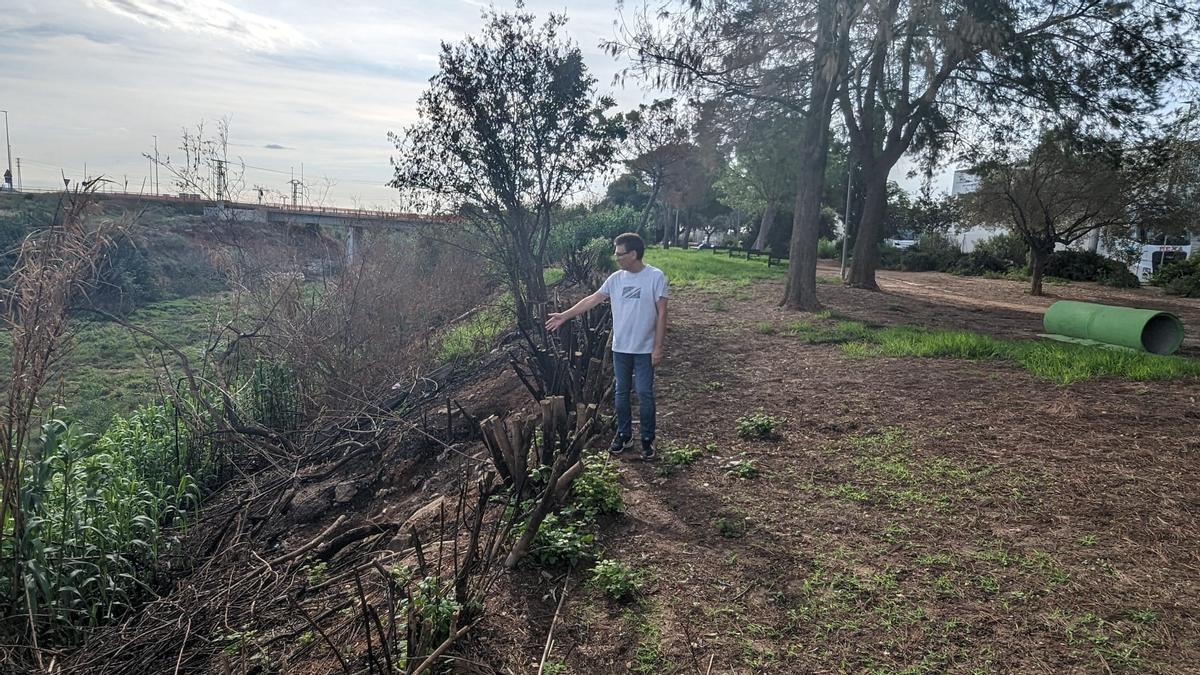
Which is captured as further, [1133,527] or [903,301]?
[903,301]

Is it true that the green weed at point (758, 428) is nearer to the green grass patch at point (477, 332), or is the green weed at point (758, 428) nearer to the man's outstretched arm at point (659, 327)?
the man's outstretched arm at point (659, 327)

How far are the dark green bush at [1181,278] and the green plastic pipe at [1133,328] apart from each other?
630 inches

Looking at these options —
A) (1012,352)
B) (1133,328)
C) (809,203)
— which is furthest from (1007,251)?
(1012,352)

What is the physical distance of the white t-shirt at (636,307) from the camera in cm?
534

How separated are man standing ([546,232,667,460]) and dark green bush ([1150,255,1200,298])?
75.8 ft

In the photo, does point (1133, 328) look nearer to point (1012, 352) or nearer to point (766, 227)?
point (1012, 352)

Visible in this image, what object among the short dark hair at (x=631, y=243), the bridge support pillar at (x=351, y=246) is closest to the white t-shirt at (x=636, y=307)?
the short dark hair at (x=631, y=243)

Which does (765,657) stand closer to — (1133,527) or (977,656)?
(977,656)

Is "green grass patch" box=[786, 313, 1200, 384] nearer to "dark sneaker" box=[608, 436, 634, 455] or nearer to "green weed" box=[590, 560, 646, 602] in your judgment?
"dark sneaker" box=[608, 436, 634, 455]

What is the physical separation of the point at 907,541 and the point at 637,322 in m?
2.24

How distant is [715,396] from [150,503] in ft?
15.9

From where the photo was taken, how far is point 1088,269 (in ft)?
88.1

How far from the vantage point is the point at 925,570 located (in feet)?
12.3

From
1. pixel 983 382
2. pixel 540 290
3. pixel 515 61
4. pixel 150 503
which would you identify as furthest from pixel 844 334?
pixel 150 503
